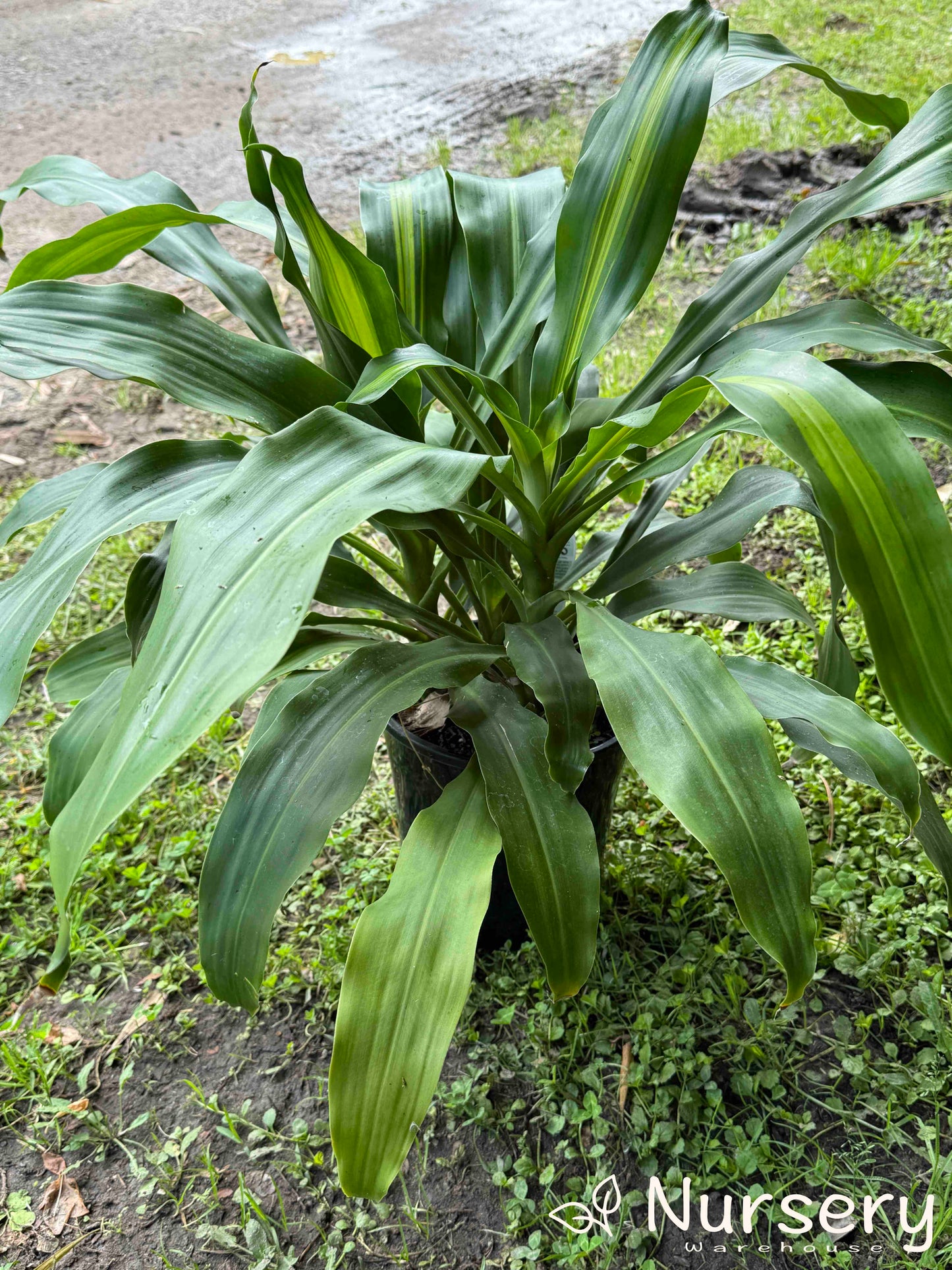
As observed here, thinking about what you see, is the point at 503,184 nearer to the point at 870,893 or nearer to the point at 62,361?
the point at 62,361

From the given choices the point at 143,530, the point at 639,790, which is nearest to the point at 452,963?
the point at 639,790

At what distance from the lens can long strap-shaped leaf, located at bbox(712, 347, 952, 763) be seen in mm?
727

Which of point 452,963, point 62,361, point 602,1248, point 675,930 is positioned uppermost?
point 62,361

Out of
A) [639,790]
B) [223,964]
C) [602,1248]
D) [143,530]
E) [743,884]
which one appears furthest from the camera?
[143,530]

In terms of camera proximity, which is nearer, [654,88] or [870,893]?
[654,88]

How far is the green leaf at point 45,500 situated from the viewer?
1.07 meters

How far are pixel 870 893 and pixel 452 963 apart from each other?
728mm

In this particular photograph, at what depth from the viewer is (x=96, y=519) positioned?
0.95 metres

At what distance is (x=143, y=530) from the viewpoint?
2.12 meters

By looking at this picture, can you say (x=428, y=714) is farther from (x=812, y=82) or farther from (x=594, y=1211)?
(x=812, y=82)

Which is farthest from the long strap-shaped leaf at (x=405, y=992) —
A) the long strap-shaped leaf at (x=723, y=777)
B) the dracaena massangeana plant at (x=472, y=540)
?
the long strap-shaped leaf at (x=723, y=777)

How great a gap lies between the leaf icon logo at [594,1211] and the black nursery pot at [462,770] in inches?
12.0

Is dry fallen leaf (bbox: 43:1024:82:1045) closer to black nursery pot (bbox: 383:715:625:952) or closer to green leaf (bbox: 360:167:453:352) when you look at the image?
black nursery pot (bbox: 383:715:625:952)

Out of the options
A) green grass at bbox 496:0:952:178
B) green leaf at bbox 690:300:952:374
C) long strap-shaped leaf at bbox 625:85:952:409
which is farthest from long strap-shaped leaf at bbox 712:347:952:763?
green grass at bbox 496:0:952:178
